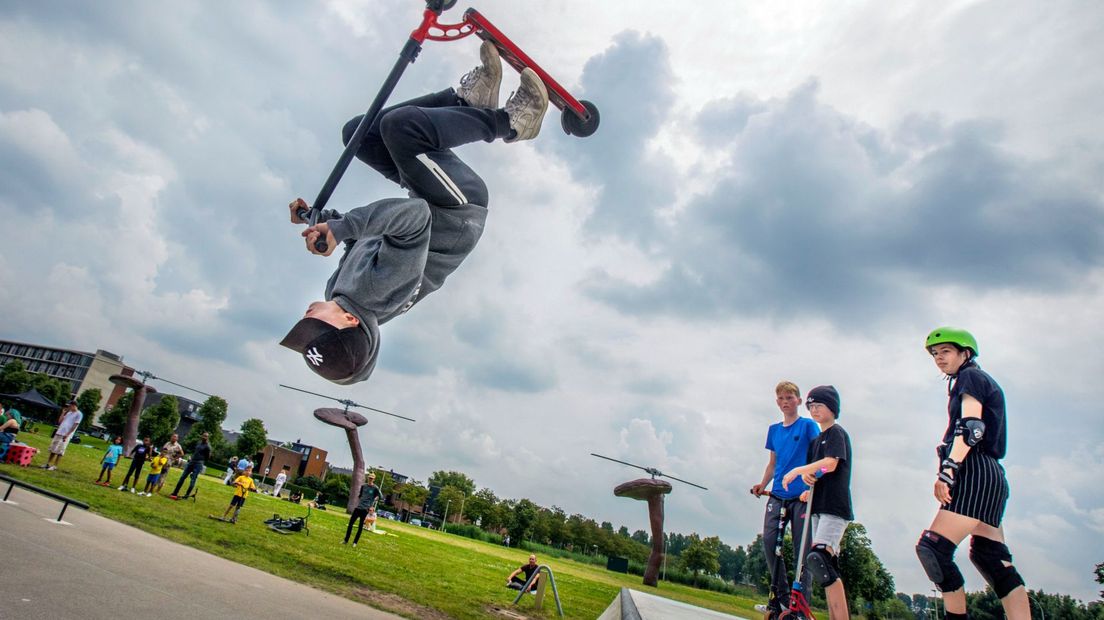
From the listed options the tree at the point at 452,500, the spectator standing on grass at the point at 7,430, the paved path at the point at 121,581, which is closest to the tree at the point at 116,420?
the tree at the point at 452,500

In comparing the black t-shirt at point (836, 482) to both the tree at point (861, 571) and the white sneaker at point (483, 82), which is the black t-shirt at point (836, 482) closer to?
the white sneaker at point (483, 82)

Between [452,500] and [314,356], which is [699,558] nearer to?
[452,500]

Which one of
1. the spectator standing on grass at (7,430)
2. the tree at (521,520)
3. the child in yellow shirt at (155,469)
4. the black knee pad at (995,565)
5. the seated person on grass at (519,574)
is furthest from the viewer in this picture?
the tree at (521,520)

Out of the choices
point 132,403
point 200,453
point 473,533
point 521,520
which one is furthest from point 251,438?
point 200,453

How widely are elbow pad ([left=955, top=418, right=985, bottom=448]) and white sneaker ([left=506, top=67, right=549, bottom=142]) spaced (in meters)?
3.99

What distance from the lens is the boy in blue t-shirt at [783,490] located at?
577cm

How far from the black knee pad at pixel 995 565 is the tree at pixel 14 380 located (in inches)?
4834

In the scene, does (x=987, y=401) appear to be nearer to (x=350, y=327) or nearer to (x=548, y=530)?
(x=350, y=327)

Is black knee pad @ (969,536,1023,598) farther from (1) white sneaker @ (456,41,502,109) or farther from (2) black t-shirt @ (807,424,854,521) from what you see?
(1) white sneaker @ (456,41,502,109)

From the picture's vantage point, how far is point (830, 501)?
5098mm

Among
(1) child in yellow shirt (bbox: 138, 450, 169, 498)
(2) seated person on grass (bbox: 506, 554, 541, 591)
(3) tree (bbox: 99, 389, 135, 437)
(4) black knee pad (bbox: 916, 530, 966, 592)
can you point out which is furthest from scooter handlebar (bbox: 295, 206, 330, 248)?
(3) tree (bbox: 99, 389, 135, 437)

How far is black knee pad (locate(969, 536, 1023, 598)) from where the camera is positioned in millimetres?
4039

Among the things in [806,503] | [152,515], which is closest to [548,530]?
[152,515]

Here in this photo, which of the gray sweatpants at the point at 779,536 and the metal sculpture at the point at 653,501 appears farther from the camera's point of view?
the metal sculpture at the point at 653,501
